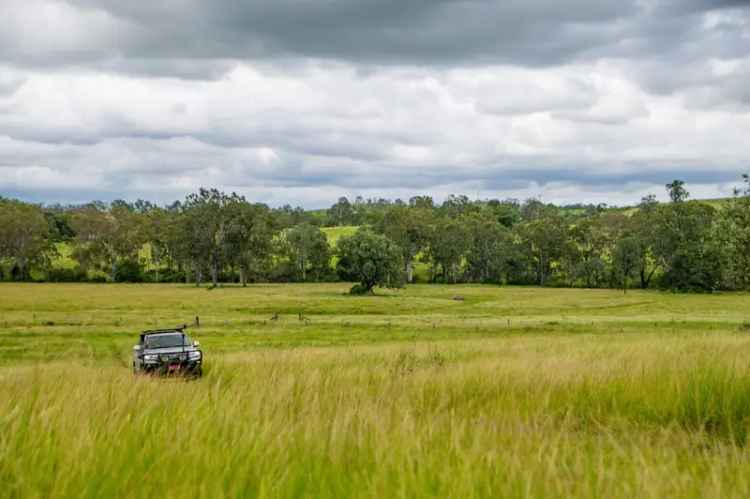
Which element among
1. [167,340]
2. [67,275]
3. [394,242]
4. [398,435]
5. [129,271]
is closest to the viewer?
[398,435]

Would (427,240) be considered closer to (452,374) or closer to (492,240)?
(492,240)

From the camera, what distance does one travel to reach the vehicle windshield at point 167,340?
23.5 m

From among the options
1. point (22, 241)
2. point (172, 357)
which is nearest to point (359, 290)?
point (22, 241)

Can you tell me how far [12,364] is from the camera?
32.8m

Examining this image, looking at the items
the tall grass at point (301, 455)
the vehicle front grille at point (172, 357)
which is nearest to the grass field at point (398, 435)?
the tall grass at point (301, 455)

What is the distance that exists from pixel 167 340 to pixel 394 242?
110 meters

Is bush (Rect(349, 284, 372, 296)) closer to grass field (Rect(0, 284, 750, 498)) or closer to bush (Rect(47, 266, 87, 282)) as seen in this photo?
bush (Rect(47, 266, 87, 282))

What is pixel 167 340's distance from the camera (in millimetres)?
23922

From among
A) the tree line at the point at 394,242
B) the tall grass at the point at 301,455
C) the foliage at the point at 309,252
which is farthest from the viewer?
the foliage at the point at 309,252

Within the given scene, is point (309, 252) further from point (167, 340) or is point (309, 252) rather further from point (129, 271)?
point (167, 340)

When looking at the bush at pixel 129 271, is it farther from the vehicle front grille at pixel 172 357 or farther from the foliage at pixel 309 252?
the vehicle front grille at pixel 172 357

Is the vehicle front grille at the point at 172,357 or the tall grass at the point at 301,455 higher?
the tall grass at the point at 301,455

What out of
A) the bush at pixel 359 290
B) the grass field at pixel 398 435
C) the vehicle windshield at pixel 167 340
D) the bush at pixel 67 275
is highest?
the grass field at pixel 398 435

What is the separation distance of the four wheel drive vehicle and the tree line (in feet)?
354
